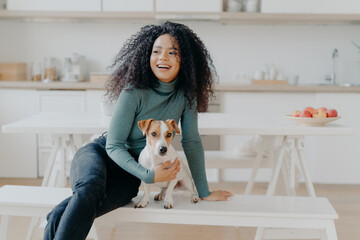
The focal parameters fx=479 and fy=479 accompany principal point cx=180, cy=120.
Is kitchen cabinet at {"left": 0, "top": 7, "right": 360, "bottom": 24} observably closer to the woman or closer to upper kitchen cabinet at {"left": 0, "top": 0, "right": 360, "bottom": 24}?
upper kitchen cabinet at {"left": 0, "top": 0, "right": 360, "bottom": 24}

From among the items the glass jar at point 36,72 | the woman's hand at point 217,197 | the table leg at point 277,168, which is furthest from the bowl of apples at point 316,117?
the glass jar at point 36,72

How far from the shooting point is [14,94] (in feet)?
13.0

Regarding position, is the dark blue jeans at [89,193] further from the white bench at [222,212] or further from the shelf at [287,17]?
the shelf at [287,17]

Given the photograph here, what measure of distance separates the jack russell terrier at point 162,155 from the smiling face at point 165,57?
239 millimetres

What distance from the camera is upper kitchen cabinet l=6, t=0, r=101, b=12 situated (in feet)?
13.3

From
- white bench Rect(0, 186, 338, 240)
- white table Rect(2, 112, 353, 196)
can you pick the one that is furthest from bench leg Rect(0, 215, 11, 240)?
white table Rect(2, 112, 353, 196)

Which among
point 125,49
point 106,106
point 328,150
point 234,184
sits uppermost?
point 125,49

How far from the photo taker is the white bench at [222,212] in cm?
178

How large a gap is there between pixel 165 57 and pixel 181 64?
3.5 inches

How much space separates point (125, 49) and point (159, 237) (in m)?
1.20

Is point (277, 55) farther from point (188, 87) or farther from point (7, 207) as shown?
point (7, 207)

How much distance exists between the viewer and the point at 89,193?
1.62 meters

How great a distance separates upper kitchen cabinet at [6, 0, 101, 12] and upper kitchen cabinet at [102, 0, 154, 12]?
0.08 m

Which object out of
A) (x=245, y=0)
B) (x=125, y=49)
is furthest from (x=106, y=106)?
(x=245, y=0)
